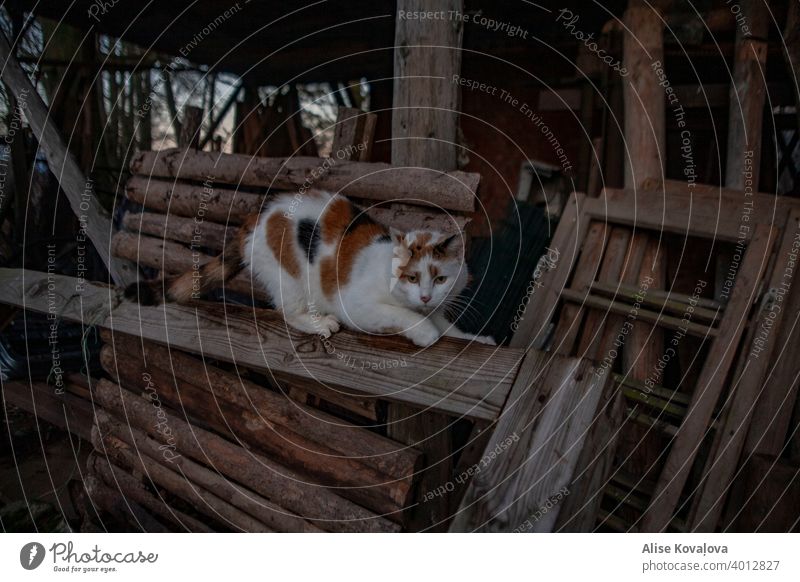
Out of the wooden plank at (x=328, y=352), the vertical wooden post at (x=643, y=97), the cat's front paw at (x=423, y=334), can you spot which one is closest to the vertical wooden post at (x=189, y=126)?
the wooden plank at (x=328, y=352)

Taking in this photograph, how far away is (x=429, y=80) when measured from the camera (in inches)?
88.7

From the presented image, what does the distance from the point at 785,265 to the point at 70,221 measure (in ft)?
16.4

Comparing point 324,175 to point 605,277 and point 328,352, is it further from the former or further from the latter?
point 605,277

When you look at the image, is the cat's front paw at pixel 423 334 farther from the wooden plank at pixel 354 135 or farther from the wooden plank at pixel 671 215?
the wooden plank at pixel 671 215

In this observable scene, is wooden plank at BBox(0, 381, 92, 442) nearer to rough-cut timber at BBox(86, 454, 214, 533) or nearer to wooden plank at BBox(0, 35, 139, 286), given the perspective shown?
rough-cut timber at BBox(86, 454, 214, 533)

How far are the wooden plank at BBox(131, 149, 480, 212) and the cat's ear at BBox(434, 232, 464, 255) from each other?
0.20 m

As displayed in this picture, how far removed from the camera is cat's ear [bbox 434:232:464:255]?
186 centimetres

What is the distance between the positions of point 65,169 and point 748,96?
153 inches

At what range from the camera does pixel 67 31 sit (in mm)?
4730

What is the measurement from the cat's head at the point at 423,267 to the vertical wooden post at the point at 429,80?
1.72 feet

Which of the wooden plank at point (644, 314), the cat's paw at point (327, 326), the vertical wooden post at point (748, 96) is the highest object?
the vertical wooden post at point (748, 96)

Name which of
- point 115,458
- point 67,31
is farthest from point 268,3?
→ point 115,458

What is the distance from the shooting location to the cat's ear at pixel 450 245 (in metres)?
1.86

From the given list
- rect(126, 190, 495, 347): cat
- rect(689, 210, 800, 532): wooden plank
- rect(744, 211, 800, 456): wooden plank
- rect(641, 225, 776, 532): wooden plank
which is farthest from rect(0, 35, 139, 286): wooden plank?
rect(744, 211, 800, 456): wooden plank
